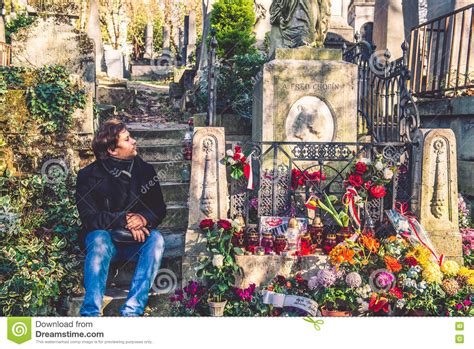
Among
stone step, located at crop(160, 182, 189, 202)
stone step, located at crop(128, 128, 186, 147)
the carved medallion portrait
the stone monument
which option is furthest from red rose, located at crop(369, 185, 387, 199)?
the stone monument

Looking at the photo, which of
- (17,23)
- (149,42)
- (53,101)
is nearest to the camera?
(53,101)

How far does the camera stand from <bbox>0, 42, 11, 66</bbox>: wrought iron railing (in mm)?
8672

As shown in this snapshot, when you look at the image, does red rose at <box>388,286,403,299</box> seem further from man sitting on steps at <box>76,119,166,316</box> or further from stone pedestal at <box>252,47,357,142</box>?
stone pedestal at <box>252,47,357,142</box>

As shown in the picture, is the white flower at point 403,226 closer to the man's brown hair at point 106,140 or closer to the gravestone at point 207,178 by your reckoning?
the gravestone at point 207,178

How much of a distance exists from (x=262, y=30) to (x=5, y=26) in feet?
20.0

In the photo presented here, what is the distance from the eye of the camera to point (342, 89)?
620 centimetres

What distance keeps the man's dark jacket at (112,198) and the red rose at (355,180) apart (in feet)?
5.83

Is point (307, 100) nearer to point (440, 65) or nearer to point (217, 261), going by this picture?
point (217, 261)

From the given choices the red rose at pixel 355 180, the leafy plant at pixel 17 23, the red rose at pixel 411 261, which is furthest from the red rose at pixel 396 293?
the leafy plant at pixel 17 23

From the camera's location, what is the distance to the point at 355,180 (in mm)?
4633

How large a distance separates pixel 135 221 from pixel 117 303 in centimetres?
77

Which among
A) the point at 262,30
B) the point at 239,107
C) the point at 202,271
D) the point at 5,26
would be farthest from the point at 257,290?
the point at 5,26

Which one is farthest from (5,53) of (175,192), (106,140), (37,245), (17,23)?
(37,245)

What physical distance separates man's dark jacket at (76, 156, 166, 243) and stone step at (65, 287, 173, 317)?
0.56 m
